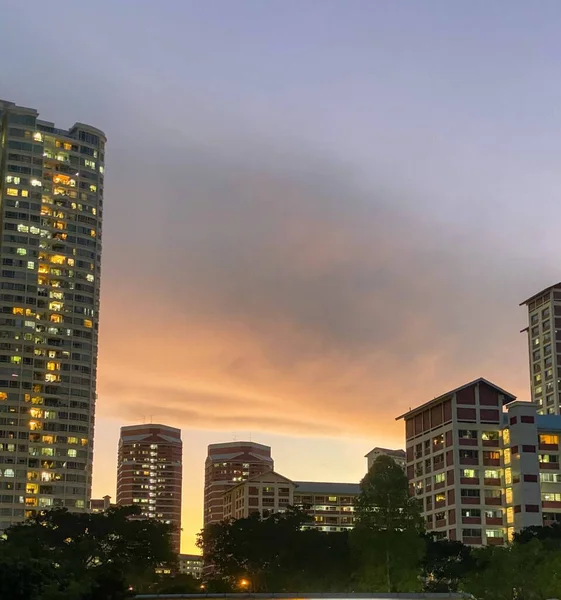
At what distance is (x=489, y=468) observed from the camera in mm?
171000

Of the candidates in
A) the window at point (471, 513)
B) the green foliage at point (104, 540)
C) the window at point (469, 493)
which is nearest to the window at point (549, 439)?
the window at point (469, 493)

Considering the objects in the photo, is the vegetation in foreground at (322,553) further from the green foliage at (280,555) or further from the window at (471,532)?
the window at (471,532)

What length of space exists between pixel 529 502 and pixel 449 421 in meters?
20.8

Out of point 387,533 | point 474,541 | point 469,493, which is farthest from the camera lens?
point 469,493

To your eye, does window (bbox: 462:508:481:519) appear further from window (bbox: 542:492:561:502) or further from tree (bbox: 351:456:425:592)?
tree (bbox: 351:456:425:592)

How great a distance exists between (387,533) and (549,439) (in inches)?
2920

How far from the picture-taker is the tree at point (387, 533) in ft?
346

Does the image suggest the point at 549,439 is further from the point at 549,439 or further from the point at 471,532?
the point at 471,532

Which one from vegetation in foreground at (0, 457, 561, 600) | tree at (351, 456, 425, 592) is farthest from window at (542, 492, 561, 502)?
tree at (351, 456, 425, 592)

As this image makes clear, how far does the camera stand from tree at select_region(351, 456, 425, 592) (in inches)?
4154

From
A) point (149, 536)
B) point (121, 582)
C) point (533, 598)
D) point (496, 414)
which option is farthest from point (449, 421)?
point (121, 582)

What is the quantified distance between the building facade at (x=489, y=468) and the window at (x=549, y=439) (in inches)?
7.3

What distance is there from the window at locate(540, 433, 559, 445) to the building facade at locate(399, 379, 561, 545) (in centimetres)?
18

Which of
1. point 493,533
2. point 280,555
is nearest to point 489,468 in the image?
point 493,533
